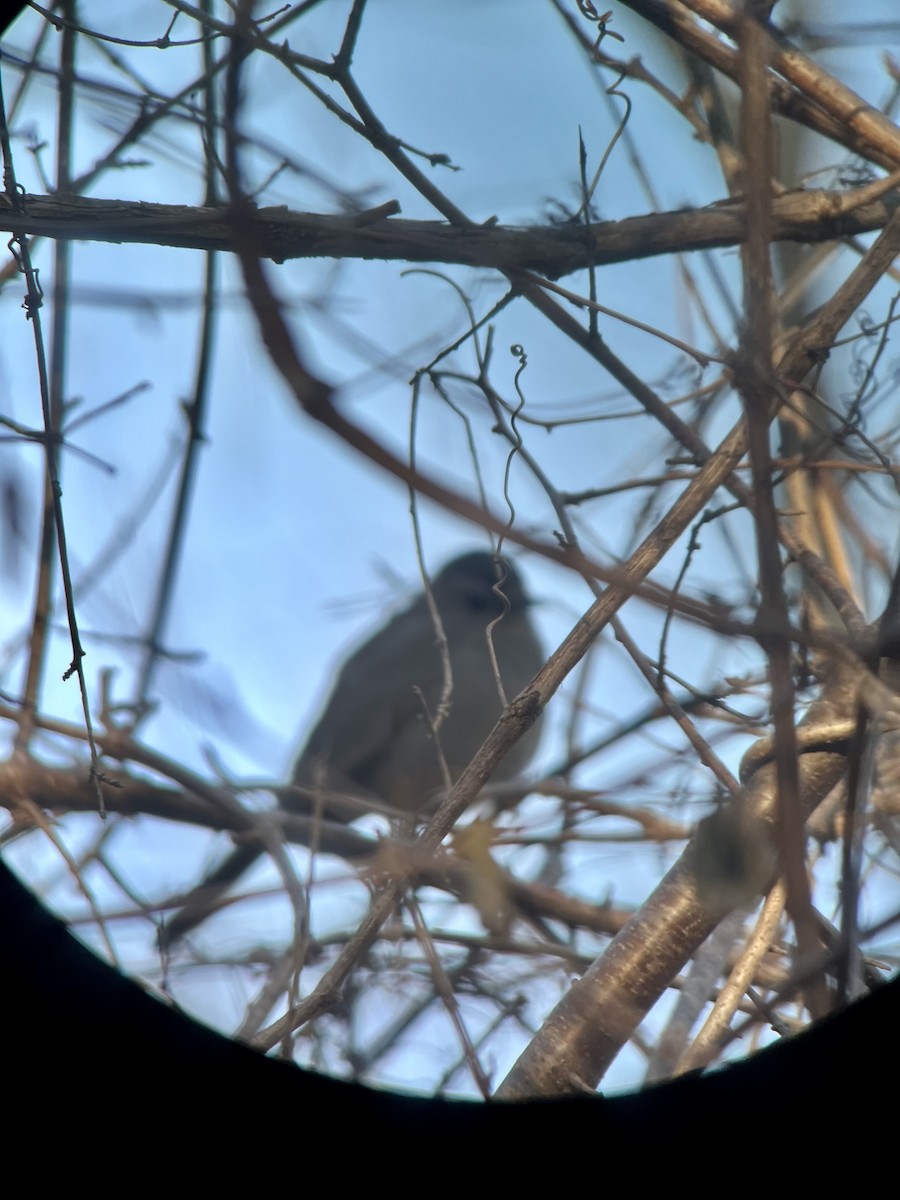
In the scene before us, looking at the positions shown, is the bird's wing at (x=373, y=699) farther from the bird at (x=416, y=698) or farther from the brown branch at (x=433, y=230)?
the brown branch at (x=433, y=230)

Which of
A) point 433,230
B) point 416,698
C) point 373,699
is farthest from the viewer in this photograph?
point 373,699

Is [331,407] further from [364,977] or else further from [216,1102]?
[364,977]

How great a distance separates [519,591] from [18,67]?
485cm

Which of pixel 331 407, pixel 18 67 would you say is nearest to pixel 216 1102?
pixel 331 407

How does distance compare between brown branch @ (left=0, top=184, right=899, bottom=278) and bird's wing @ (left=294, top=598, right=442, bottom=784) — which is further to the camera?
bird's wing @ (left=294, top=598, right=442, bottom=784)

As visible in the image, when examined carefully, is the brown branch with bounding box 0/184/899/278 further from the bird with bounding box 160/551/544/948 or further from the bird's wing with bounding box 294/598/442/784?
the bird's wing with bounding box 294/598/442/784

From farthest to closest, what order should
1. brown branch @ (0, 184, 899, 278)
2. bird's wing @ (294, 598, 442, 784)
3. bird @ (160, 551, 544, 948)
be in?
bird's wing @ (294, 598, 442, 784)
bird @ (160, 551, 544, 948)
brown branch @ (0, 184, 899, 278)

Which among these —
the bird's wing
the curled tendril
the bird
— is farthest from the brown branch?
the bird's wing

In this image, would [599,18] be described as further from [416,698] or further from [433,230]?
[416,698]

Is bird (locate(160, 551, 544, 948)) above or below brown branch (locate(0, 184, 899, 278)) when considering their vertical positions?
above

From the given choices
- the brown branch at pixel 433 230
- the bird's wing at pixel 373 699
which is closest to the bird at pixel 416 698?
the bird's wing at pixel 373 699

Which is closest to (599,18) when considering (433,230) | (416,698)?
(433,230)

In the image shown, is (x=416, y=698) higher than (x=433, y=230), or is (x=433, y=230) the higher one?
(x=416, y=698)

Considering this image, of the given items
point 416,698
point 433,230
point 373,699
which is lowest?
point 433,230
